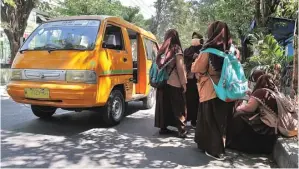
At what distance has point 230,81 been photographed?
4047 millimetres

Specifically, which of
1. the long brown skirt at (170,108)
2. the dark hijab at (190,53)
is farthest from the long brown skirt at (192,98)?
the long brown skirt at (170,108)

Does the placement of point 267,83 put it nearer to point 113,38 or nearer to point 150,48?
point 113,38

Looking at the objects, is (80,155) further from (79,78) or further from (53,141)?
(79,78)

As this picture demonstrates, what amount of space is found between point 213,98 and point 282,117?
92cm

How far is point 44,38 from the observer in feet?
18.7

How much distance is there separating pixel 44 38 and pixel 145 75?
254cm

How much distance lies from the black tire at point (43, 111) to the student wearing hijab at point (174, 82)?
7.50 ft

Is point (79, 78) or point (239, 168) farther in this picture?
point (79, 78)

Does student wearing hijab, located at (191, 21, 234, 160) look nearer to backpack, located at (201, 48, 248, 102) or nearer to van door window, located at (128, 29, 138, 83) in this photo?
backpack, located at (201, 48, 248, 102)

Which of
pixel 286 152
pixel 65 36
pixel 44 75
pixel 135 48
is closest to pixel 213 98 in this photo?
pixel 286 152

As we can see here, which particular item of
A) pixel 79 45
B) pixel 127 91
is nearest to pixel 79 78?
pixel 79 45

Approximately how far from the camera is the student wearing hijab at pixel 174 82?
5.25 metres

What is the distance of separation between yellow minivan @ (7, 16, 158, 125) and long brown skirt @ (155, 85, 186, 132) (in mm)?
901

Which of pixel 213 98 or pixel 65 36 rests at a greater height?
pixel 65 36
